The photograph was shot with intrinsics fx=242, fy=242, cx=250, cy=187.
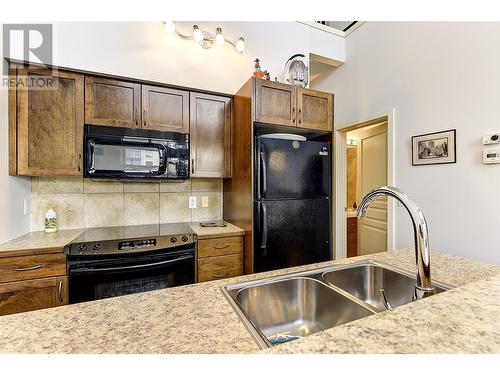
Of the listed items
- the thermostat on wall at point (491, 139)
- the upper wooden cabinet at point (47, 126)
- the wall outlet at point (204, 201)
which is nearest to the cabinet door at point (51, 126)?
the upper wooden cabinet at point (47, 126)

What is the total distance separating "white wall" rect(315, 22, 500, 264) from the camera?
177 cm

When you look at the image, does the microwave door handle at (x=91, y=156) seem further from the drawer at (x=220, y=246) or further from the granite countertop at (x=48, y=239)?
the drawer at (x=220, y=246)

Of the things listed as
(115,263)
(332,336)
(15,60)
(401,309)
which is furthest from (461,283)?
(15,60)

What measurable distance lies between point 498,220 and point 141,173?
2692 mm

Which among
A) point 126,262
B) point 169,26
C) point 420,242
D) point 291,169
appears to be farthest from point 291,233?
point 169,26

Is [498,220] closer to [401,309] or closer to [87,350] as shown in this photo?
[401,309]

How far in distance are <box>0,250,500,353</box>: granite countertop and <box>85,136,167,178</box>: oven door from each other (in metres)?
1.39

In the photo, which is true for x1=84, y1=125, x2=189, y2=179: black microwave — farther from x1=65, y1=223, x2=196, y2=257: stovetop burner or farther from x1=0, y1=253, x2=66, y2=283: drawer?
x1=0, y1=253, x2=66, y2=283: drawer

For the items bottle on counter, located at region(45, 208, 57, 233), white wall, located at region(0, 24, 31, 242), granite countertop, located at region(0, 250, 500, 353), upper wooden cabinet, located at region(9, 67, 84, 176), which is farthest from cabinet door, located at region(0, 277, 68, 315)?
granite countertop, located at region(0, 250, 500, 353)

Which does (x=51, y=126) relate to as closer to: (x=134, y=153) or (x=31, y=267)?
(x=134, y=153)

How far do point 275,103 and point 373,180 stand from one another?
176 centimetres

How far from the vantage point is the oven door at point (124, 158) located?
1868 mm

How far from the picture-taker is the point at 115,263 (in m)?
1.67

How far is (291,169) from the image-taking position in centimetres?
213
